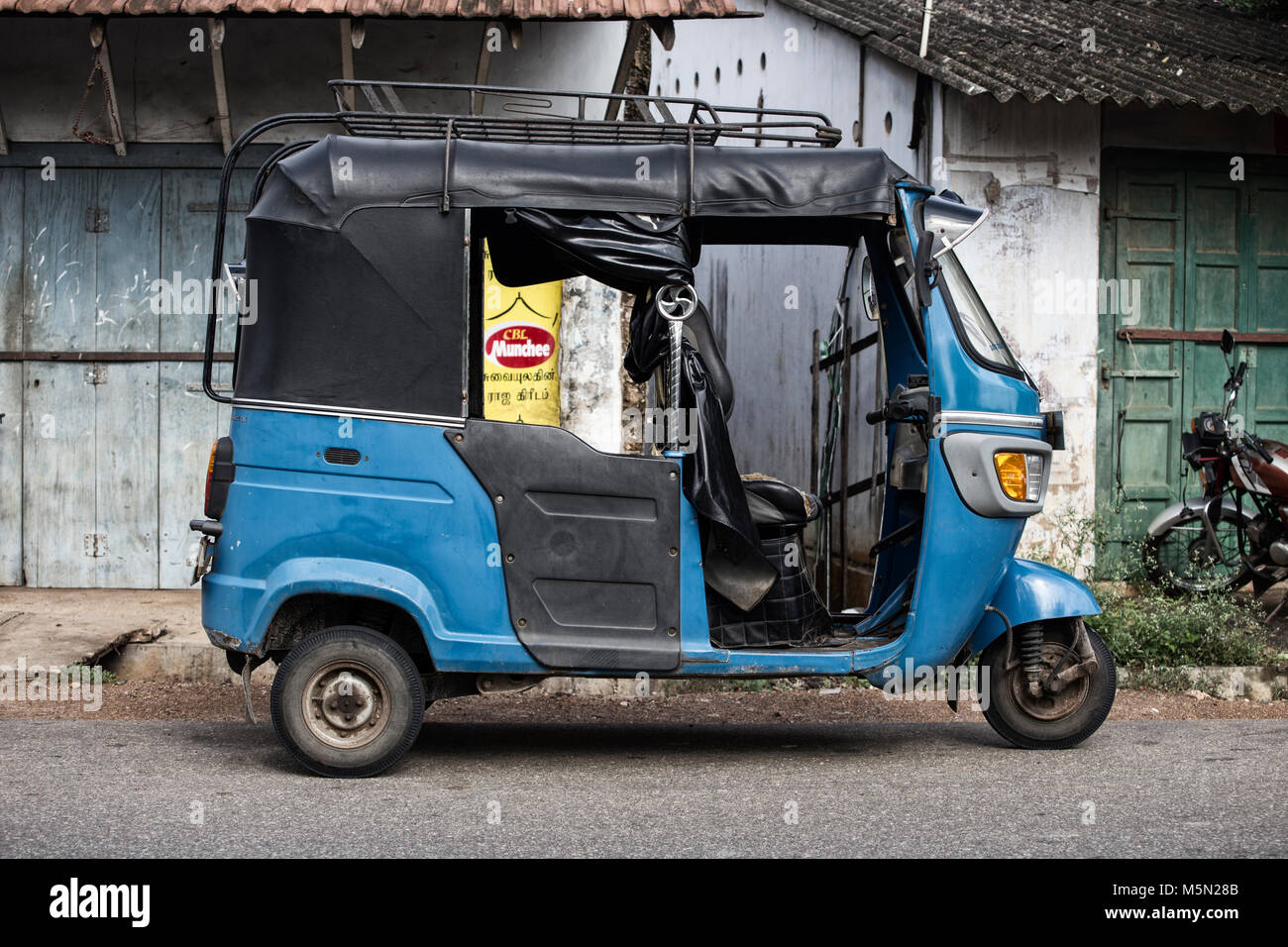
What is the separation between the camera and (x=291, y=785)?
15.9 feet

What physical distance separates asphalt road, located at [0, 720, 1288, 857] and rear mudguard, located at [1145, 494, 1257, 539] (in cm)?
250

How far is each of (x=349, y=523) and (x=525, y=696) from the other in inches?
94.8

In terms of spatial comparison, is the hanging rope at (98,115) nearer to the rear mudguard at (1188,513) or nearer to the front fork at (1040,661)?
the front fork at (1040,661)

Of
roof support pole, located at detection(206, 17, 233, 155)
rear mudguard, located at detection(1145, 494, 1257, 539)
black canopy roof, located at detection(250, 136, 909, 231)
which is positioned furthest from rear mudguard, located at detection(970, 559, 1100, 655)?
roof support pole, located at detection(206, 17, 233, 155)

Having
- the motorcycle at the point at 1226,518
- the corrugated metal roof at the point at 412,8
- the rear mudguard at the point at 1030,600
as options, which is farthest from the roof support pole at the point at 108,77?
the motorcycle at the point at 1226,518

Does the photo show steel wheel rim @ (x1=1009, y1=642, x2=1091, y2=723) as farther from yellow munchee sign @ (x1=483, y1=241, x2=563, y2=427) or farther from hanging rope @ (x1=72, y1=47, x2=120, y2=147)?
hanging rope @ (x1=72, y1=47, x2=120, y2=147)

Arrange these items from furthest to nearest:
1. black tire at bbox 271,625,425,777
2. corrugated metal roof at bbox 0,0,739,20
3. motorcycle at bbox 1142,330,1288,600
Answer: motorcycle at bbox 1142,330,1288,600 < corrugated metal roof at bbox 0,0,739,20 < black tire at bbox 271,625,425,777

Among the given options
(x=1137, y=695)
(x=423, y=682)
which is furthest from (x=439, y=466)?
(x=1137, y=695)

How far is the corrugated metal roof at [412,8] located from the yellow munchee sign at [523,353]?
153 cm

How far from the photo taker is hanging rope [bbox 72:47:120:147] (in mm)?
7883

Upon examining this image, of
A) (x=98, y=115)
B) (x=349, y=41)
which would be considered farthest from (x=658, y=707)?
(x=98, y=115)

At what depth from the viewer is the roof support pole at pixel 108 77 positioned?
7414 millimetres

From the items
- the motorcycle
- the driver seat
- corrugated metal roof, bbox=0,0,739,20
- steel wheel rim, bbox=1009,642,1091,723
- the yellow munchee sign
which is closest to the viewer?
the driver seat

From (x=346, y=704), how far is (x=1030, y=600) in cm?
269
